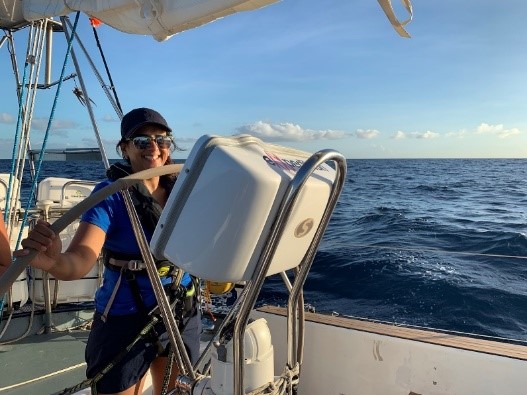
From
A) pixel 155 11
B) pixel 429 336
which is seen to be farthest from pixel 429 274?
pixel 155 11

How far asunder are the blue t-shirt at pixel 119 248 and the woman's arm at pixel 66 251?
7 cm

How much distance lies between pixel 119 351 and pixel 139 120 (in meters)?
0.90

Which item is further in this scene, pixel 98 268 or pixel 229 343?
pixel 98 268

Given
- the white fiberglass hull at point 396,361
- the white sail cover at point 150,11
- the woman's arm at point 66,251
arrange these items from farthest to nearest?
the white sail cover at point 150,11
the white fiberglass hull at point 396,361
the woman's arm at point 66,251

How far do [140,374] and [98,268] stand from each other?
9.20ft

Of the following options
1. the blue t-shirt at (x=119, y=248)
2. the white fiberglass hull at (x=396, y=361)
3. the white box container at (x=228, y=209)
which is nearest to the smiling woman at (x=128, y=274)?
the blue t-shirt at (x=119, y=248)

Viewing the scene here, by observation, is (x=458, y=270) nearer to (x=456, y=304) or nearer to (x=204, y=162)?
(x=456, y=304)

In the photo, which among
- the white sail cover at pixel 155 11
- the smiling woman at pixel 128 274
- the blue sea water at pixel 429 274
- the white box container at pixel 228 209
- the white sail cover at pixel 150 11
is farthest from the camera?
the blue sea water at pixel 429 274

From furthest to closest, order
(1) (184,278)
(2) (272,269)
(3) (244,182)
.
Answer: (1) (184,278) → (2) (272,269) → (3) (244,182)

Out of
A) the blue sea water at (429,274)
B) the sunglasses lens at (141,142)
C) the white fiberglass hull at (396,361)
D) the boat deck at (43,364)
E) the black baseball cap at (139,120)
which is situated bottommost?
the blue sea water at (429,274)

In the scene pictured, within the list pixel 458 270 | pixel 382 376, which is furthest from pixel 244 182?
pixel 458 270

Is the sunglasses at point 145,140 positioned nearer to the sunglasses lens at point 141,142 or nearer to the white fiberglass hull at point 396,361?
the sunglasses lens at point 141,142

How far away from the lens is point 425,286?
6.93 m

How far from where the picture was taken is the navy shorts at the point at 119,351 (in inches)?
67.4
